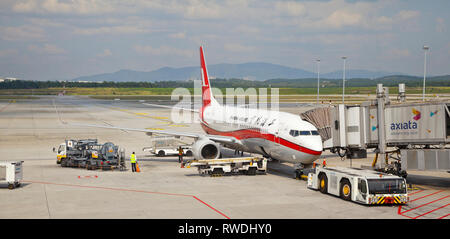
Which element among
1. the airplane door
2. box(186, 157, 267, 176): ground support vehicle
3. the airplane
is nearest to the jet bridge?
the airplane

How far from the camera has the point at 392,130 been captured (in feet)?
95.5

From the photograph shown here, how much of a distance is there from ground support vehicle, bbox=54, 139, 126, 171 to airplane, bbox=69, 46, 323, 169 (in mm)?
5723

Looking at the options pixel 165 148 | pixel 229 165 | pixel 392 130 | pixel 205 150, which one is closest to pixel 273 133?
pixel 229 165

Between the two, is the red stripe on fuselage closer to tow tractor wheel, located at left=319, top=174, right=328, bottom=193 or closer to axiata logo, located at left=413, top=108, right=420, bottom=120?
tow tractor wheel, located at left=319, top=174, right=328, bottom=193

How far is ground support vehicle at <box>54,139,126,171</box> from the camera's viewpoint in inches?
1404

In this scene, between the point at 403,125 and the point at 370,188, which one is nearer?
the point at 370,188

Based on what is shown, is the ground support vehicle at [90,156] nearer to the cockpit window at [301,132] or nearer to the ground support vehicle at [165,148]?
the ground support vehicle at [165,148]

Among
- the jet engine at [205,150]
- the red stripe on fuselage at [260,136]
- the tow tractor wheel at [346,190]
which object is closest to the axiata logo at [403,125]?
the red stripe on fuselage at [260,136]

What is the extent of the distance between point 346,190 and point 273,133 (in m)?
8.47

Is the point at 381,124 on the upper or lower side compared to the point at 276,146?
upper

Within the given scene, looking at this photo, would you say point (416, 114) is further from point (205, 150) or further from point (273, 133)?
point (205, 150)

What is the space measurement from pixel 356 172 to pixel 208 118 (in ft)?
71.0

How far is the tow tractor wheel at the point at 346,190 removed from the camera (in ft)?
79.9
